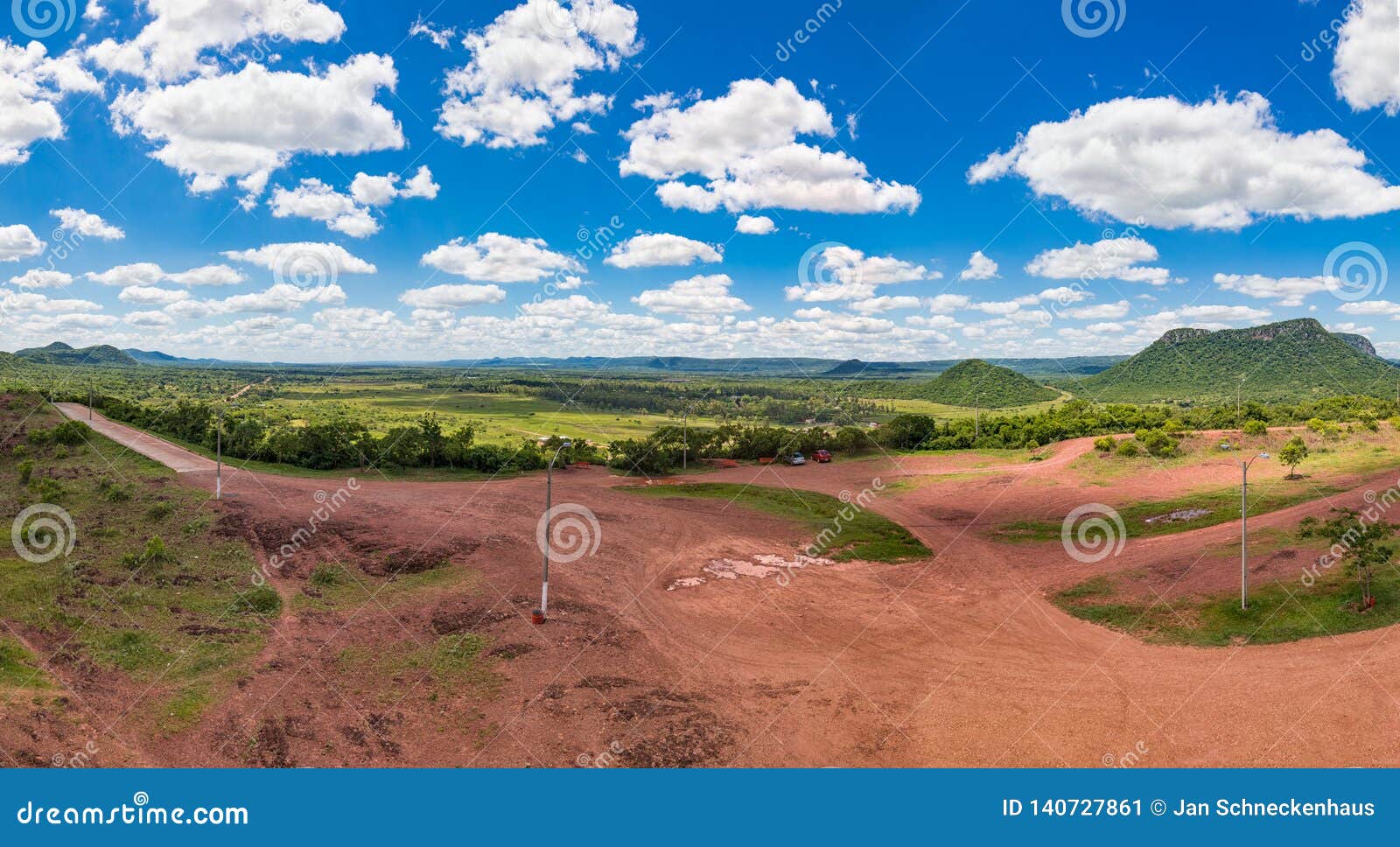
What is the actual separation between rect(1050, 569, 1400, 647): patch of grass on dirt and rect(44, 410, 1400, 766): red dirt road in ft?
2.99

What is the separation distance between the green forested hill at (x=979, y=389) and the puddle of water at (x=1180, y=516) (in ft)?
373

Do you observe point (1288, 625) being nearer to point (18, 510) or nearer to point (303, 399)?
point (18, 510)

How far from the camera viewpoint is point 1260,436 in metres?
53.9

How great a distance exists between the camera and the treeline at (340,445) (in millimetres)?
51719

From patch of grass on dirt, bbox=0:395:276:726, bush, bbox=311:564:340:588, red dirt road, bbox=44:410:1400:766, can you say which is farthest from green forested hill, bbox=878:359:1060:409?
patch of grass on dirt, bbox=0:395:276:726

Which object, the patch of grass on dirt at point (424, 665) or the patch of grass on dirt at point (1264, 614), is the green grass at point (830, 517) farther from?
the patch of grass on dirt at point (424, 665)

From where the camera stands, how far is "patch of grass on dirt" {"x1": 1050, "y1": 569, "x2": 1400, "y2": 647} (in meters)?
23.8

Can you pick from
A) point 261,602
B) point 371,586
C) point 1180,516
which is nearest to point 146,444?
point 371,586

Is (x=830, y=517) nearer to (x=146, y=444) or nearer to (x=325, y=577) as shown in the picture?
(x=325, y=577)

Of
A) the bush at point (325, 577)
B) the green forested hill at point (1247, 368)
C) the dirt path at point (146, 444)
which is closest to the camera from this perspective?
the bush at point (325, 577)

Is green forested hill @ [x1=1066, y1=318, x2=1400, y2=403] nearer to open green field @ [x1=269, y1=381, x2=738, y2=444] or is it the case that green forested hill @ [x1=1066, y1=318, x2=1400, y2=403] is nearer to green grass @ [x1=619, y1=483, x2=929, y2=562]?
open green field @ [x1=269, y1=381, x2=738, y2=444]

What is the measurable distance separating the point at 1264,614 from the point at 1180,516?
559 inches

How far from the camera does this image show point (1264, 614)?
25.1 meters

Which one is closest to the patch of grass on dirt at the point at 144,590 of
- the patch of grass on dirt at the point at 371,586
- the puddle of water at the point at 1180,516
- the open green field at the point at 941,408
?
the patch of grass on dirt at the point at 371,586
